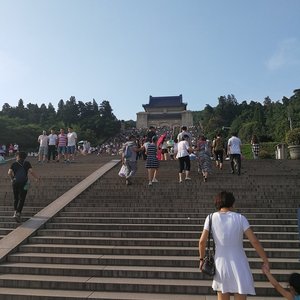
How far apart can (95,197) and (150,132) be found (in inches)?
179

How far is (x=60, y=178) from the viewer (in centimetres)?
1216

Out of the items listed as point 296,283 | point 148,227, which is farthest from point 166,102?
point 296,283

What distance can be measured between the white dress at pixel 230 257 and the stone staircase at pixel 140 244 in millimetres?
1807

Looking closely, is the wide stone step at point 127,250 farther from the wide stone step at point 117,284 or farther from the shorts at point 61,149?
the shorts at point 61,149

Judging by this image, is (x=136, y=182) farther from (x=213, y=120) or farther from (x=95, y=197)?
(x=213, y=120)

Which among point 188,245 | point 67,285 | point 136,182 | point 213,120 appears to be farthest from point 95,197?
point 213,120

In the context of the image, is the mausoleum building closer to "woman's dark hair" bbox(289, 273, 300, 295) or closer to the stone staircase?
the stone staircase

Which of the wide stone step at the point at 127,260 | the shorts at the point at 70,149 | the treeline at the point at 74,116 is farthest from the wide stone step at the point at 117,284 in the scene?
the treeline at the point at 74,116

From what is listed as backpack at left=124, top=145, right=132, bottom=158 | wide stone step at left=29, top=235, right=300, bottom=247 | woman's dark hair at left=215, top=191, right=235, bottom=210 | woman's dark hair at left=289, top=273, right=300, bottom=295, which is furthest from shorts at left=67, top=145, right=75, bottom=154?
woman's dark hair at left=289, top=273, right=300, bottom=295

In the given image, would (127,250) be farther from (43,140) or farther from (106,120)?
(106,120)

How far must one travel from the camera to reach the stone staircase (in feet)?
18.0

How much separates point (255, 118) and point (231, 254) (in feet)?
221

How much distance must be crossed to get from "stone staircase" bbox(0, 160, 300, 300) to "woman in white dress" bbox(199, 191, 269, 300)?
5.91ft

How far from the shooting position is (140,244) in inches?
269
